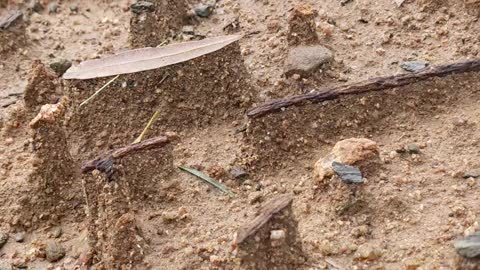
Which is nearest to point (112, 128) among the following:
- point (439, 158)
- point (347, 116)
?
point (347, 116)

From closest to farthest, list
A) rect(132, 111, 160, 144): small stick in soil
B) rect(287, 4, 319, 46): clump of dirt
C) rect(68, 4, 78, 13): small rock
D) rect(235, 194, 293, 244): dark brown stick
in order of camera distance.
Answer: rect(235, 194, 293, 244): dark brown stick
rect(132, 111, 160, 144): small stick in soil
rect(287, 4, 319, 46): clump of dirt
rect(68, 4, 78, 13): small rock

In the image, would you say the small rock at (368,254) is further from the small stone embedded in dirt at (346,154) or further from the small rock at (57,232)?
the small rock at (57,232)

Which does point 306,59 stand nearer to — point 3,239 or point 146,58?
point 146,58

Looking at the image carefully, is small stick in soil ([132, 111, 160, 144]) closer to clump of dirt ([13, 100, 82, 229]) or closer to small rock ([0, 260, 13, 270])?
clump of dirt ([13, 100, 82, 229])

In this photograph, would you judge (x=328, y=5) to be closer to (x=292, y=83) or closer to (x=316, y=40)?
(x=316, y=40)

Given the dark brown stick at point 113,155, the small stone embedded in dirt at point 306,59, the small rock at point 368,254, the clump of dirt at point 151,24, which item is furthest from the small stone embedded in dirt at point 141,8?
the small rock at point 368,254

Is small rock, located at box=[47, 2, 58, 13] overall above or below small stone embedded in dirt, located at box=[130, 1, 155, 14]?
below

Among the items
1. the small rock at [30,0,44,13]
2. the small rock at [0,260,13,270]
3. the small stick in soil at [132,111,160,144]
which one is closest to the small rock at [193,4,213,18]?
the small stick in soil at [132,111,160,144]

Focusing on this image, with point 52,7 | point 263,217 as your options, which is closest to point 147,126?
point 263,217
